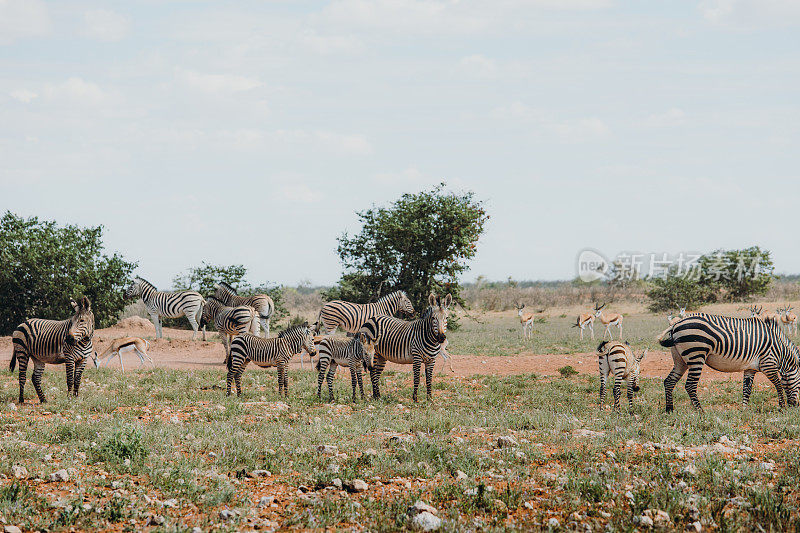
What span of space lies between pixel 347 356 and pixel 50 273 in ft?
75.2

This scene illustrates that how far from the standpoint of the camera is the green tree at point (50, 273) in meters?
32.9

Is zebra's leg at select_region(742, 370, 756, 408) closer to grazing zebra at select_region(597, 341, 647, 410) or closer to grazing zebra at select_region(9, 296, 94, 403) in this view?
grazing zebra at select_region(597, 341, 647, 410)

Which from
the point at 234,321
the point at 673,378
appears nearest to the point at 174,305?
the point at 234,321

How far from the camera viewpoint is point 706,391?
17.2 meters

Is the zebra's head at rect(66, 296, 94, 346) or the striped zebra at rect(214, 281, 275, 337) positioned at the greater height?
the striped zebra at rect(214, 281, 275, 337)

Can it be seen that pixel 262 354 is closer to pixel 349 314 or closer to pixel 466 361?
pixel 349 314

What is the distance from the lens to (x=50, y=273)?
3297 cm

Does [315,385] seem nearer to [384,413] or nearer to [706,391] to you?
[384,413]

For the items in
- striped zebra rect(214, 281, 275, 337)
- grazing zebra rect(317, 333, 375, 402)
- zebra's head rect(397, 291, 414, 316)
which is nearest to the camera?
grazing zebra rect(317, 333, 375, 402)

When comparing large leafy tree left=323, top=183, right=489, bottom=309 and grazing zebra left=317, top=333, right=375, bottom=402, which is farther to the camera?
large leafy tree left=323, top=183, right=489, bottom=309

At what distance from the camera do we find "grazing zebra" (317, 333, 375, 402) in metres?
15.6

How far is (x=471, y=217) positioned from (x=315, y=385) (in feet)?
61.4

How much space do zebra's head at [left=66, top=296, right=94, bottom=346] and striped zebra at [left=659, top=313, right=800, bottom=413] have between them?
11.8 m

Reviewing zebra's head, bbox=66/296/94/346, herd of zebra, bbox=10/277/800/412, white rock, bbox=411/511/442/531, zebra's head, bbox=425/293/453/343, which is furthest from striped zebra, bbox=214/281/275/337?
white rock, bbox=411/511/442/531
